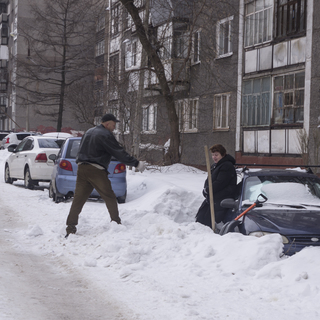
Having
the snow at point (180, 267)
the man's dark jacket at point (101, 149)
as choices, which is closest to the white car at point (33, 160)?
the snow at point (180, 267)

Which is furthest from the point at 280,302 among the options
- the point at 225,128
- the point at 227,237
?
the point at 225,128

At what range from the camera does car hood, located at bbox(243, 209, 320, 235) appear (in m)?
6.69

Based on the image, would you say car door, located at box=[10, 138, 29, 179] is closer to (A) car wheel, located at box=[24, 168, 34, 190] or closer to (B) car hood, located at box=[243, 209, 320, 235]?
(A) car wheel, located at box=[24, 168, 34, 190]

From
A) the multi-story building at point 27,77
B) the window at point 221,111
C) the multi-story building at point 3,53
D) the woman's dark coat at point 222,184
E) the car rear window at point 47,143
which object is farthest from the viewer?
the multi-story building at point 3,53

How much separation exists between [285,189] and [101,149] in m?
2.62

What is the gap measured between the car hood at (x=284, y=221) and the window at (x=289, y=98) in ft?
42.6

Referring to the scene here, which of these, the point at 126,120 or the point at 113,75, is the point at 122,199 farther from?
the point at 113,75

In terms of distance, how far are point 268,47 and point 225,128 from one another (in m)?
4.10

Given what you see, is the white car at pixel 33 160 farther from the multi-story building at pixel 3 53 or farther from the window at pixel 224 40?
the multi-story building at pixel 3 53

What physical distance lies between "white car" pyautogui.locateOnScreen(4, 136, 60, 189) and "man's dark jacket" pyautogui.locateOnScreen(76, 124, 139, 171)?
291 inches

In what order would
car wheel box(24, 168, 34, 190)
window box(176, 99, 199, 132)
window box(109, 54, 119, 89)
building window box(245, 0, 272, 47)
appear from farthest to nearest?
1. window box(176, 99, 199, 132)
2. building window box(245, 0, 272, 47)
3. window box(109, 54, 119, 89)
4. car wheel box(24, 168, 34, 190)

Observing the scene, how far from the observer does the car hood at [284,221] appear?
6.69 metres

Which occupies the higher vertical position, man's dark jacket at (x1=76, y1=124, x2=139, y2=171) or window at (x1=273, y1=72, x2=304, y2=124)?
window at (x1=273, y1=72, x2=304, y2=124)

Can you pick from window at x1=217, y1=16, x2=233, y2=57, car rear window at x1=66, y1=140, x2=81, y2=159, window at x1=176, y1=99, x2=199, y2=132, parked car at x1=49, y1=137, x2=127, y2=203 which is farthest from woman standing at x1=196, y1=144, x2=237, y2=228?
window at x1=217, y1=16, x2=233, y2=57
